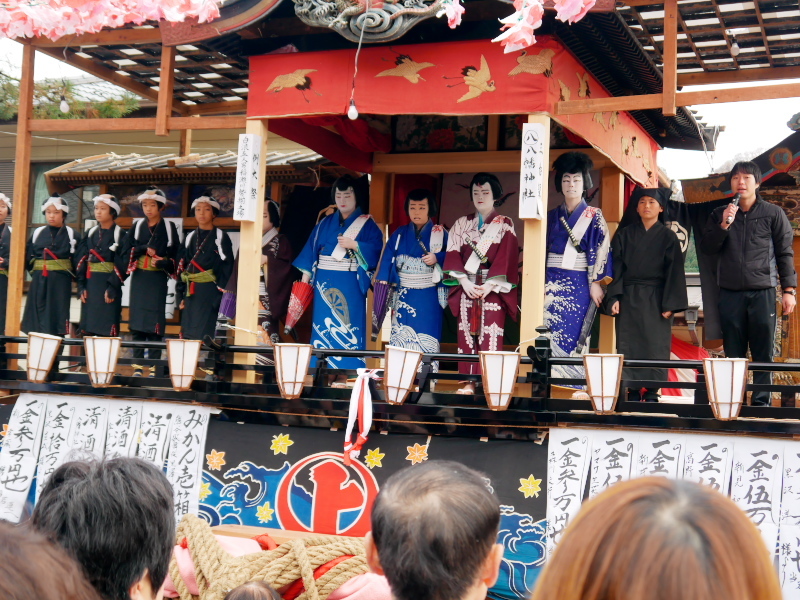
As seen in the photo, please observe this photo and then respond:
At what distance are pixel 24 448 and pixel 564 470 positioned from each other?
14.2 ft

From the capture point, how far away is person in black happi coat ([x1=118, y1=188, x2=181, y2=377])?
8781mm

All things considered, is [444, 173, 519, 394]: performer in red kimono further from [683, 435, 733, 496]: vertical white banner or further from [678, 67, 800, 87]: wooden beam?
[678, 67, 800, 87]: wooden beam

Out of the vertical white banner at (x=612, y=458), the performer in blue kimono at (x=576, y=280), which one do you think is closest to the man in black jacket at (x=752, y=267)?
the performer in blue kimono at (x=576, y=280)

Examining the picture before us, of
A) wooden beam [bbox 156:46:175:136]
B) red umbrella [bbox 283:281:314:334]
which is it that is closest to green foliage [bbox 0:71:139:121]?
wooden beam [bbox 156:46:175:136]

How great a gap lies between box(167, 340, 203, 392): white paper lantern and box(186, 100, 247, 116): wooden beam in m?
4.58

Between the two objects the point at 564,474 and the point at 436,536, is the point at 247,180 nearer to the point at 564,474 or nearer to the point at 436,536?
the point at 564,474

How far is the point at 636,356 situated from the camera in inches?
270

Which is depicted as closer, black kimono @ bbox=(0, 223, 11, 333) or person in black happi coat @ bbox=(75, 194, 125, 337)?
person in black happi coat @ bbox=(75, 194, 125, 337)

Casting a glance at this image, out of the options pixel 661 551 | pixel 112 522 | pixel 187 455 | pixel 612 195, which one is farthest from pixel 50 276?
pixel 661 551

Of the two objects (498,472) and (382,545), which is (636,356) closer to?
(498,472)

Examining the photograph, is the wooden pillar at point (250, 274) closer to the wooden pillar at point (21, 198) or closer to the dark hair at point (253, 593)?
the wooden pillar at point (21, 198)

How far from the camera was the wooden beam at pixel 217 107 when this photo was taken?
10148 mm

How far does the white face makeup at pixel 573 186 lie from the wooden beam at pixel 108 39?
3755 millimetres

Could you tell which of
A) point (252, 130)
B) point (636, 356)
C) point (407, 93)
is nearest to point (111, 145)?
point (252, 130)
